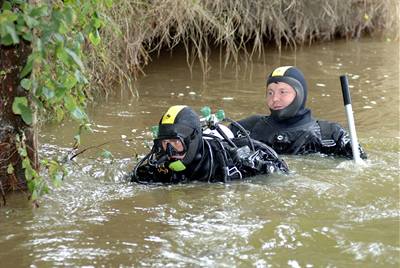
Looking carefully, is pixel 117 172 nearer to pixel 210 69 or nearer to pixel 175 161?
pixel 175 161

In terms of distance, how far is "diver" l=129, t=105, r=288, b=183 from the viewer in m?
5.20

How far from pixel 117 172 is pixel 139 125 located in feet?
5.67

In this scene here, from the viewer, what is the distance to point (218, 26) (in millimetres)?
8672

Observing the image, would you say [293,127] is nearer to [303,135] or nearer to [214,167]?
[303,135]

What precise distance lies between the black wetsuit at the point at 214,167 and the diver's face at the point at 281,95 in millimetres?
998

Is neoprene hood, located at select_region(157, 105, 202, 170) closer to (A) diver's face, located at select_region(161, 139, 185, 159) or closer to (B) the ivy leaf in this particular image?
(A) diver's face, located at select_region(161, 139, 185, 159)

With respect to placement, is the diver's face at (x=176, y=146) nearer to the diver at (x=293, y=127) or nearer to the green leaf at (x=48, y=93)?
the diver at (x=293, y=127)

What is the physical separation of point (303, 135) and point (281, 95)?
41 cm

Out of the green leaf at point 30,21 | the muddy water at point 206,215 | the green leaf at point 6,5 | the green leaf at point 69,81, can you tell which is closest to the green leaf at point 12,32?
the green leaf at point 30,21

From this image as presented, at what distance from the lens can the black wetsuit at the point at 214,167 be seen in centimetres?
539

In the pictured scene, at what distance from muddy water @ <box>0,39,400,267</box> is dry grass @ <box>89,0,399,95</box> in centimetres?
78

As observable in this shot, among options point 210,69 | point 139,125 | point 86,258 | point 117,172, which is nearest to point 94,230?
point 86,258

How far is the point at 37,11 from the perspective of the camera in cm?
362

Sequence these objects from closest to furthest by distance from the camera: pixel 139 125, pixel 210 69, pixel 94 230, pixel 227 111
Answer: pixel 94 230
pixel 139 125
pixel 227 111
pixel 210 69
